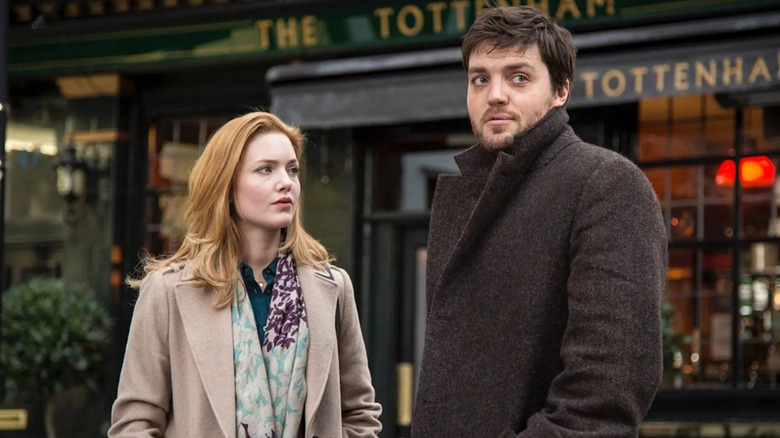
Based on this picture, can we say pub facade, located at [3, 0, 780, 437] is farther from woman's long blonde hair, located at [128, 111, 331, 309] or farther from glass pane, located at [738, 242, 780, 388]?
woman's long blonde hair, located at [128, 111, 331, 309]

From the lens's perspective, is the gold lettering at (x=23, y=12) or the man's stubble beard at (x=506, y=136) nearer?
the man's stubble beard at (x=506, y=136)

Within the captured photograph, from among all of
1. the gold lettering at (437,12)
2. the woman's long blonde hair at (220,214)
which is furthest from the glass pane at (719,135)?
the woman's long blonde hair at (220,214)

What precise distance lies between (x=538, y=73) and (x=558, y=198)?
30 centimetres

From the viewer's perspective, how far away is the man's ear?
10.5 feet

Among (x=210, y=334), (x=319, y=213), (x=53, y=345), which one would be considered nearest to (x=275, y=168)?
(x=210, y=334)

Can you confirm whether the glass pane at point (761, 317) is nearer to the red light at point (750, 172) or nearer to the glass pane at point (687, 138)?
the red light at point (750, 172)

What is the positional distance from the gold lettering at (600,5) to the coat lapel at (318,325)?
20.9 ft

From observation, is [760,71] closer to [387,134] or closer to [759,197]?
[759,197]

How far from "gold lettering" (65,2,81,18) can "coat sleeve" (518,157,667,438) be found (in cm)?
1036

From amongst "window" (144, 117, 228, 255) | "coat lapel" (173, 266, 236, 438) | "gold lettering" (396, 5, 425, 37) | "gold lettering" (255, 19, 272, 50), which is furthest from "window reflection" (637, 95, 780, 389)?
"coat lapel" (173, 266, 236, 438)

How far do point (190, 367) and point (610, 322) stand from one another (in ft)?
5.25

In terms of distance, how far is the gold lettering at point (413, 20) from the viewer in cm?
1105

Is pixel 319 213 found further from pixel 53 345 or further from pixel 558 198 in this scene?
pixel 558 198

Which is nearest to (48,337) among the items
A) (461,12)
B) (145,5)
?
(145,5)
